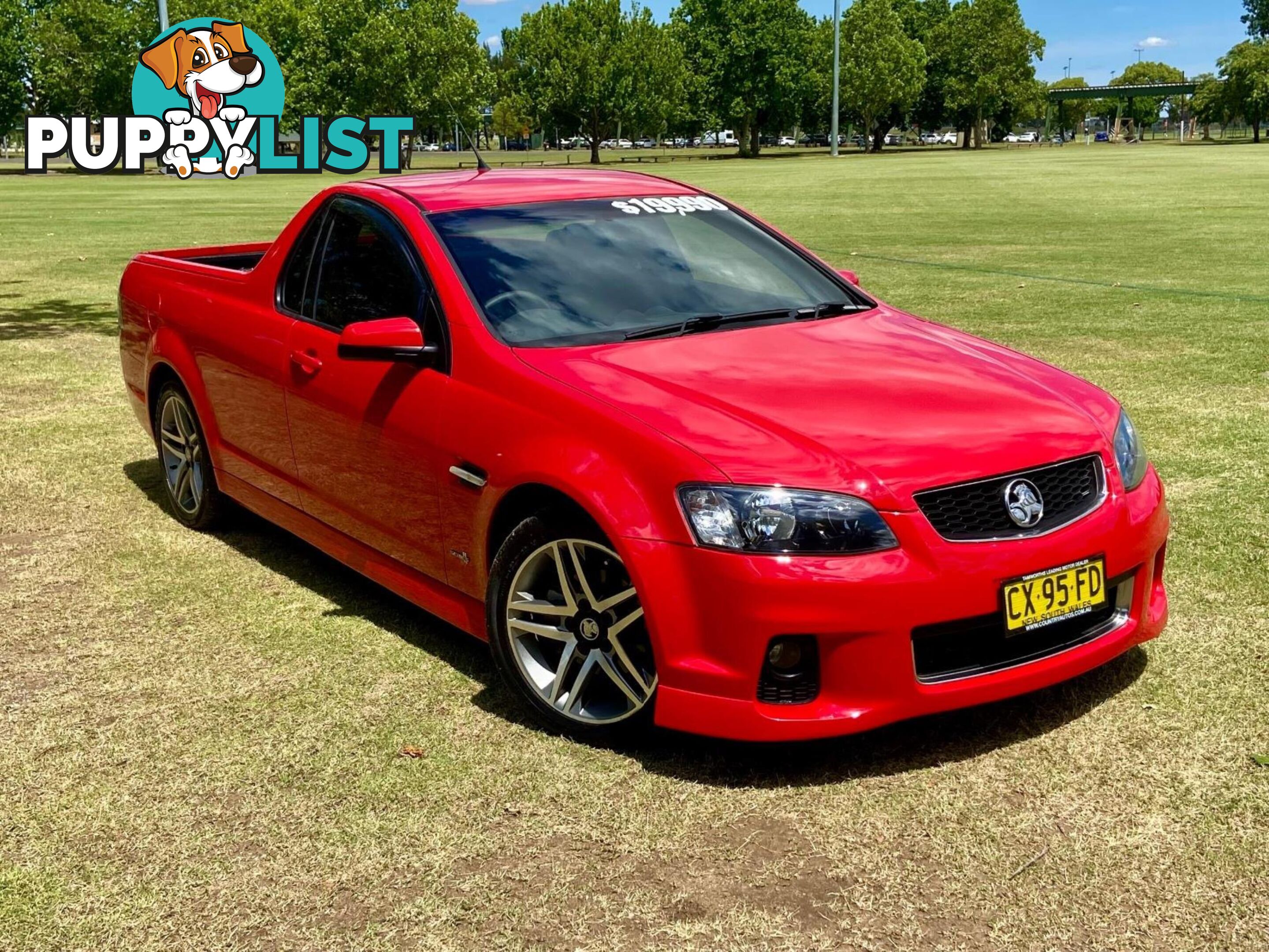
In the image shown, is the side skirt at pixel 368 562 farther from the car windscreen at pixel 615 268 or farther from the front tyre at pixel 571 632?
the car windscreen at pixel 615 268

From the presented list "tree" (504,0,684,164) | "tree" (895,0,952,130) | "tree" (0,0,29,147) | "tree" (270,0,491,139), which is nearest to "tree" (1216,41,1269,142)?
"tree" (895,0,952,130)

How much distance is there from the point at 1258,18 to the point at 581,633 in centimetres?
15599

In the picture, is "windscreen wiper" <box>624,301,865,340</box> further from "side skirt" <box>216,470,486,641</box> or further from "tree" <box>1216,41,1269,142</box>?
"tree" <box>1216,41,1269,142</box>

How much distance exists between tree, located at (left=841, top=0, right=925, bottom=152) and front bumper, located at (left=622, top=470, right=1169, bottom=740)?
99.8 m

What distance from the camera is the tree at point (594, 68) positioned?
92.4 meters

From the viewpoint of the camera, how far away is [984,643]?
3746mm

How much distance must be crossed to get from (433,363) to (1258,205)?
2679cm

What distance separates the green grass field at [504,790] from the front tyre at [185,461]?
118 millimetres

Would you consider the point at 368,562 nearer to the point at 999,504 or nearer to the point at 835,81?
the point at 999,504

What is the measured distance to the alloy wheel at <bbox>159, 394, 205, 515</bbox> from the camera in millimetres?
6309

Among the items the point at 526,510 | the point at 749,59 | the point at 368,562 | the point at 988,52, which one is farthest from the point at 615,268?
the point at 988,52

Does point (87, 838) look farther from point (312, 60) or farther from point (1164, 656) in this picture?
point (312, 60)

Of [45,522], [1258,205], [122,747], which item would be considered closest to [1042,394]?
[122,747]

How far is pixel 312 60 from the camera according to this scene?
8381 centimetres
